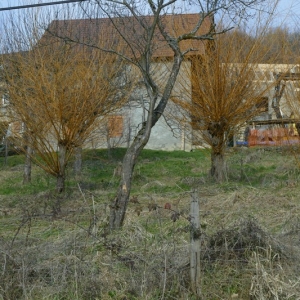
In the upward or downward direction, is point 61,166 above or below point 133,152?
below

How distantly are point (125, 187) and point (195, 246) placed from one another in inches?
91.1

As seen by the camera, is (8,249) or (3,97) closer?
(8,249)

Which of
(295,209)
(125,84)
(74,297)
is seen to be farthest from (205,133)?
(74,297)

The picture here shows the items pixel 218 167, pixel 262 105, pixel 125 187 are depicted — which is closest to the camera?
pixel 125 187

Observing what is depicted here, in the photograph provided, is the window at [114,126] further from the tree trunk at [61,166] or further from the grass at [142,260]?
the grass at [142,260]

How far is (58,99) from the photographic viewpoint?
10594 mm

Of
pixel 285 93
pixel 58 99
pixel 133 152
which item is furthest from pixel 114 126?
pixel 133 152

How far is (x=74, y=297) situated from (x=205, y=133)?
7.69 meters

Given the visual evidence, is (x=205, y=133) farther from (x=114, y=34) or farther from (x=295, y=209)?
(x=295, y=209)

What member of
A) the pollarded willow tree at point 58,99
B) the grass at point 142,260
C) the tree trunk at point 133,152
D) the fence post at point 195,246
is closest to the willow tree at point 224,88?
the pollarded willow tree at point 58,99

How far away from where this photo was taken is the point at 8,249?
5.02 metres

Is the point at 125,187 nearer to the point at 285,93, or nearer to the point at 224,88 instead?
the point at 224,88

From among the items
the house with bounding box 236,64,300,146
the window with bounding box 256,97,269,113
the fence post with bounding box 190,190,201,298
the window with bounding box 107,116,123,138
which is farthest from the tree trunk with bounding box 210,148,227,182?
the fence post with bounding box 190,190,201,298

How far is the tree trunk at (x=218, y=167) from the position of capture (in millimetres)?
11945
